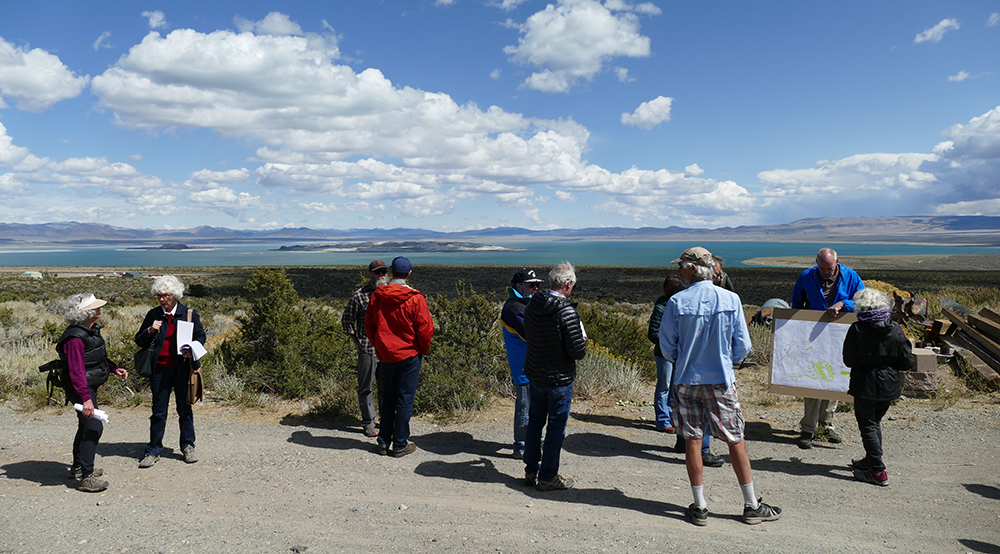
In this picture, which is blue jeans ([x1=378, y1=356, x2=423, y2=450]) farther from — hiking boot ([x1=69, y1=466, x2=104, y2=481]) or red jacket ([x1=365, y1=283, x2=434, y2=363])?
hiking boot ([x1=69, y1=466, x2=104, y2=481])

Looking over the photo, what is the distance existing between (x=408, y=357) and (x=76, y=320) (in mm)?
2496

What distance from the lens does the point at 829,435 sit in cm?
562

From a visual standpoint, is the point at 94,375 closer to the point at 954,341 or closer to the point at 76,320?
the point at 76,320

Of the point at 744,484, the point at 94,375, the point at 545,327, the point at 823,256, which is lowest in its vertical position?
the point at 744,484

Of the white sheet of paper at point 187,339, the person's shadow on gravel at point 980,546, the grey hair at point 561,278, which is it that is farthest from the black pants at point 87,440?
the person's shadow on gravel at point 980,546

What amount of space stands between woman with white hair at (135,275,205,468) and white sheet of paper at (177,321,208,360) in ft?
0.15

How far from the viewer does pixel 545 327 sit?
399 cm

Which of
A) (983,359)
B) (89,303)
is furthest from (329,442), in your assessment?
(983,359)

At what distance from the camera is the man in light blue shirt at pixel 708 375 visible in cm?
365

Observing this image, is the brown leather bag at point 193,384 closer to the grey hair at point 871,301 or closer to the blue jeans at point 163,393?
the blue jeans at point 163,393

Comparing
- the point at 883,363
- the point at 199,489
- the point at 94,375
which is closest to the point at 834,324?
the point at 883,363

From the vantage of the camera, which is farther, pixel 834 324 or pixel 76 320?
pixel 834 324

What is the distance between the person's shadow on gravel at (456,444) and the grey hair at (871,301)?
337 cm

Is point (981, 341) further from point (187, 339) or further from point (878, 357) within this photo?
point (187, 339)
